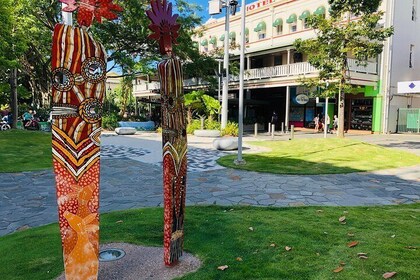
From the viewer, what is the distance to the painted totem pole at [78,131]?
2.93m

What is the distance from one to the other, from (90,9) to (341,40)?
15.0 m

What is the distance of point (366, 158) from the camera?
41.3 feet

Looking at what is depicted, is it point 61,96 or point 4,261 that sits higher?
point 61,96

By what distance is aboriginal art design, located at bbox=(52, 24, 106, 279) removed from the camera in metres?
2.93

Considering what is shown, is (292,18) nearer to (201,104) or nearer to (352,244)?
(201,104)

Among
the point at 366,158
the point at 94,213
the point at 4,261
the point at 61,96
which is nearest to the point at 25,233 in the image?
the point at 4,261

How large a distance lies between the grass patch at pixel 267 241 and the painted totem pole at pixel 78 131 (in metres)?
0.87

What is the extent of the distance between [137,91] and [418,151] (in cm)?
2995

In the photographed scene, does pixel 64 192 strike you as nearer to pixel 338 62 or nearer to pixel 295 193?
pixel 295 193

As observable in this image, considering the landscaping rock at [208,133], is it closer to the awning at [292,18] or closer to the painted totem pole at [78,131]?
the awning at [292,18]

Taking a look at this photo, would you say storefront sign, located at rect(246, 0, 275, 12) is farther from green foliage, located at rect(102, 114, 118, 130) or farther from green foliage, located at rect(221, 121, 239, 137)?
green foliage, located at rect(102, 114, 118, 130)

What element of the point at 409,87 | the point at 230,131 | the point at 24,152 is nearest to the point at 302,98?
the point at 409,87

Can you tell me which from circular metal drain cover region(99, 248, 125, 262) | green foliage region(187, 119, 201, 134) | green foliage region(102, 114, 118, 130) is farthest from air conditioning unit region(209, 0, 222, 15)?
circular metal drain cover region(99, 248, 125, 262)

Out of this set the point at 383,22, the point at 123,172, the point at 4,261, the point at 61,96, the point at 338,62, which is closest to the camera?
the point at 61,96
